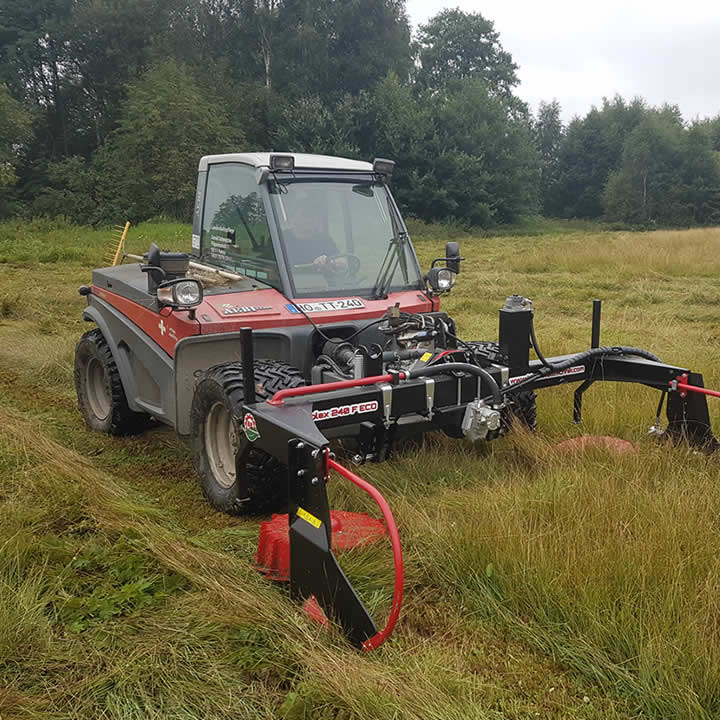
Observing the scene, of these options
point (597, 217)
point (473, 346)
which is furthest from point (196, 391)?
point (597, 217)

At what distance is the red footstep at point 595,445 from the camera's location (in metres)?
4.64

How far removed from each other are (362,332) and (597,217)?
55321 mm

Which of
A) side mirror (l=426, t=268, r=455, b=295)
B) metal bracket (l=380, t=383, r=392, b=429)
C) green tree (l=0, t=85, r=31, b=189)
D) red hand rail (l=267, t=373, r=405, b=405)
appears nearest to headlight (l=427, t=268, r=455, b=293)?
side mirror (l=426, t=268, r=455, b=295)

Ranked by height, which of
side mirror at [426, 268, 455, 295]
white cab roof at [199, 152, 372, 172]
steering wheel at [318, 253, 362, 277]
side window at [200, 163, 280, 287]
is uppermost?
white cab roof at [199, 152, 372, 172]

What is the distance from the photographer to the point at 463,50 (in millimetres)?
57656

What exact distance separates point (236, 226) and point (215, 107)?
102ft

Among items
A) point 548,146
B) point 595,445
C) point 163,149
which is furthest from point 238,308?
point 548,146

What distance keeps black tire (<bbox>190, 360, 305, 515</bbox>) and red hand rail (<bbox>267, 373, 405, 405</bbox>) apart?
1.45ft

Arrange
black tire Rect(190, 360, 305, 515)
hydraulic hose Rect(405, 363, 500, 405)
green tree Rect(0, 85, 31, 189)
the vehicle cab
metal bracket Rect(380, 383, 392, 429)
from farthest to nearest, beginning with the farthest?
green tree Rect(0, 85, 31, 189), the vehicle cab, black tire Rect(190, 360, 305, 515), hydraulic hose Rect(405, 363, 500, 405), metal bracket Rect(380, 383, 392, 429)

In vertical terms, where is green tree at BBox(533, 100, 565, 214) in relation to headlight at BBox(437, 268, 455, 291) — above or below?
above

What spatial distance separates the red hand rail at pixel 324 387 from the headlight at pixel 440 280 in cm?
159

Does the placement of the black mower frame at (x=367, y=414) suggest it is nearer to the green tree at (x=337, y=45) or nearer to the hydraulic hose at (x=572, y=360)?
the hydraulic hose at (x=572, y=360)

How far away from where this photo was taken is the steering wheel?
17.0ft

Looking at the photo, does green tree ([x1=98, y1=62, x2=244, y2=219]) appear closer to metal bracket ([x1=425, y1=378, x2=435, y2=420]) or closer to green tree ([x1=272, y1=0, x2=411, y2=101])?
green tree ([x1=272, y1=0, x2=411, y2=101])
